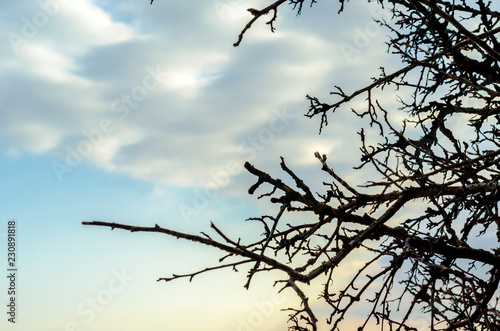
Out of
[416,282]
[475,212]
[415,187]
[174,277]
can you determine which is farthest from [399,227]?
[174,277]

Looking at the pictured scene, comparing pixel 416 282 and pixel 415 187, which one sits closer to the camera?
pixel 415 187

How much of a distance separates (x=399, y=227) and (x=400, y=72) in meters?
2.80

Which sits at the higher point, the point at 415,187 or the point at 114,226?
the point at 415,187

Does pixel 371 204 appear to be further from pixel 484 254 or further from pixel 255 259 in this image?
pixel 255 259

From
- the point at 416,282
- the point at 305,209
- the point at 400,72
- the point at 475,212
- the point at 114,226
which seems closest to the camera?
the point at 114,226

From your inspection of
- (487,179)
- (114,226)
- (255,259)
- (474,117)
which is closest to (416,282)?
(487,179)

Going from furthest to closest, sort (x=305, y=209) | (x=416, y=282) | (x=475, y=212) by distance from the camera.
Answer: (x=475, y=212), (x=416, y=282), (x=305, y=209)

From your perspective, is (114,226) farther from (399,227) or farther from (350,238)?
(399,227)

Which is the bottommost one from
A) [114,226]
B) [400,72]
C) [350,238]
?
[114,226]

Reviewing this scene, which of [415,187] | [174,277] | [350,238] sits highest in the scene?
[415,187]

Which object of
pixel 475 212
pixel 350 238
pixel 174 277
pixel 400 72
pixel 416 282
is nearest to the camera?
pixel 174 277

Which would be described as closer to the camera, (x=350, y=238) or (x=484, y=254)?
(x=350, y=238)

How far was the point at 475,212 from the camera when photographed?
265 inches

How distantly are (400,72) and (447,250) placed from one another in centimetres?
283
